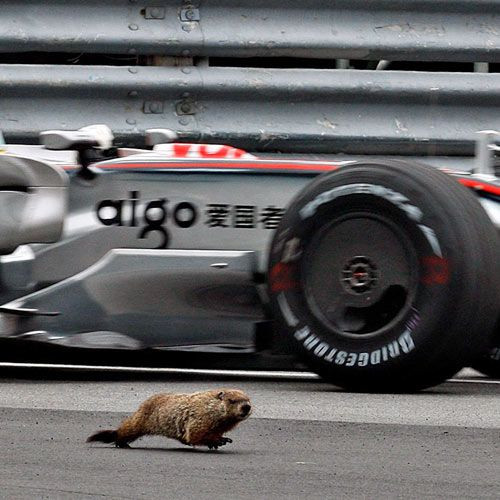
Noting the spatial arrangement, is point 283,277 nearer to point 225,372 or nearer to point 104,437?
point 225,372

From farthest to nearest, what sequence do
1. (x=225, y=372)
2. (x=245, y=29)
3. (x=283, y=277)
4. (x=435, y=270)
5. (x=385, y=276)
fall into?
1. (x=245, y=29)
2. (x=225, y=372)
3. (x=283, y=277)
4. (x=385, y=276)
5. (x=435, y=270)

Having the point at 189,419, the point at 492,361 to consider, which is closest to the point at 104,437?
the point at 189,419

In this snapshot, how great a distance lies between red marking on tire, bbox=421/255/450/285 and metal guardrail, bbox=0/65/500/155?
2.27 metres

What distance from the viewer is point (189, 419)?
4246mm

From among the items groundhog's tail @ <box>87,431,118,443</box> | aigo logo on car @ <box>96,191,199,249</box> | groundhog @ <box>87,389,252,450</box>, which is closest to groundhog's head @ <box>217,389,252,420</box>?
groundhog @ <box>87,389,252,450</box>

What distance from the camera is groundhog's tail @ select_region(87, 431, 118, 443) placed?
4309 millimetres

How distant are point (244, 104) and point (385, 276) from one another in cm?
229

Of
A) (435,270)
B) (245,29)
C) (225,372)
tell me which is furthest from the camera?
(245,29)

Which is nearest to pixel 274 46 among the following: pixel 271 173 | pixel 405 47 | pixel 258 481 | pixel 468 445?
pixel 405 47

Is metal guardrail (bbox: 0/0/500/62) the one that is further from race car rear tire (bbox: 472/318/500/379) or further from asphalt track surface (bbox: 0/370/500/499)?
asphalt track surface (bbox: 0/370/500/499)

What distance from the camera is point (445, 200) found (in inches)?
215

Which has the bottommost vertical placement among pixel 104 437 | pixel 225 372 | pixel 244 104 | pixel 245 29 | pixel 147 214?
pixel 225 372

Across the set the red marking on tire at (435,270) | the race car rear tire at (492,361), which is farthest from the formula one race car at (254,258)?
the race car rear tire at (492,361)

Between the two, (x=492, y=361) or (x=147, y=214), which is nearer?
(x=147, y=214)
